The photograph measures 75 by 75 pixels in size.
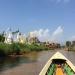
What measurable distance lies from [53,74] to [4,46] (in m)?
50.9

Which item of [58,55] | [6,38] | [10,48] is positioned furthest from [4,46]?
[58,55]

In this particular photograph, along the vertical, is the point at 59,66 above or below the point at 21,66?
above

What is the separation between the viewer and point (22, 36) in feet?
432

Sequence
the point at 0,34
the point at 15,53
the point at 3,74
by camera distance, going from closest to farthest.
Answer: the point at 3,74 < the point at 15,53 < the point at 0,34

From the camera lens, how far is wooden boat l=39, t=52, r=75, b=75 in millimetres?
18050

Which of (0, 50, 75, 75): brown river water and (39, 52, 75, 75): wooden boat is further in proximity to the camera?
(0, 50, 75, 75): brown river water

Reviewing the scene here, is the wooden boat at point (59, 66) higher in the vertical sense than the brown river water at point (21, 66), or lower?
higher

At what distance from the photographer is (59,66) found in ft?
69.2

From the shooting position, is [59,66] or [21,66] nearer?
[59,66]

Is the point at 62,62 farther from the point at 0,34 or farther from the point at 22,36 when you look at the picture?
the point at 22,36

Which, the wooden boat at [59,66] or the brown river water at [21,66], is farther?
the brown river water at [21,66]

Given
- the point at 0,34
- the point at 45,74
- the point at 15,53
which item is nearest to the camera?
the point at 45,74

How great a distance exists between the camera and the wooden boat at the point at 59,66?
59.2 feet

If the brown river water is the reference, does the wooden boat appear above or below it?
above
